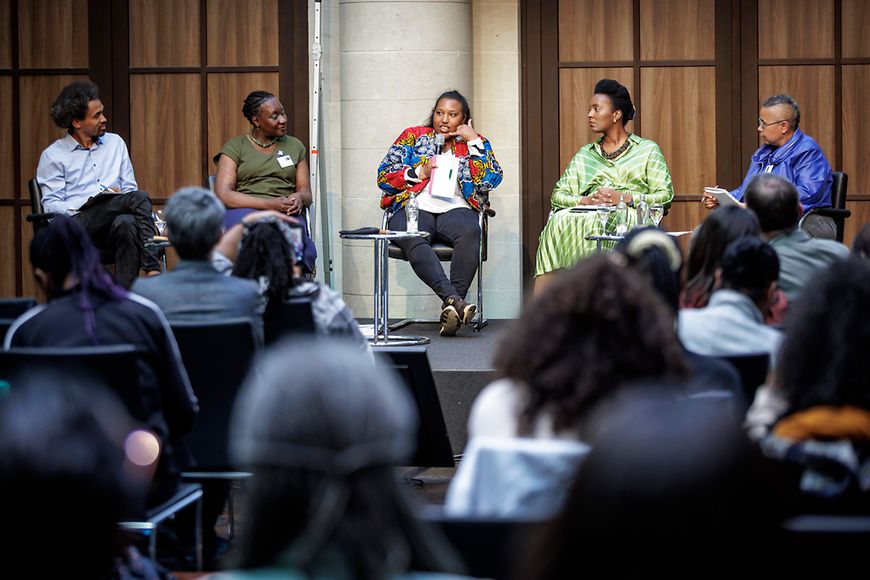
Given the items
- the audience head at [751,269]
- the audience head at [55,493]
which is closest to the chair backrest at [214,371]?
the audience head at [751,269]

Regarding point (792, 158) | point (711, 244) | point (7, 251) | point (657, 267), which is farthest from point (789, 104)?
point (7, 251)

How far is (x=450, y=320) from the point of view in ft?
22.0

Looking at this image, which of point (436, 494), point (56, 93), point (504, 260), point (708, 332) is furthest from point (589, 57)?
point (708, 332)

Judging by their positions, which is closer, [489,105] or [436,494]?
[436,494]

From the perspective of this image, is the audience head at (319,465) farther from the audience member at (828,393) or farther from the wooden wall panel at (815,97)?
the wooden wall panel at (815,97)

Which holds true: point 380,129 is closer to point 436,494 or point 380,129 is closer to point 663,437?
point 436,494

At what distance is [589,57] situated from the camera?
8242mm

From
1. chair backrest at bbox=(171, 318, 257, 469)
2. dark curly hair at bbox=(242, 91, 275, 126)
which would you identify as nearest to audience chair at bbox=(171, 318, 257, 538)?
chair backrest at bbox=(171, 318, 257, 469)

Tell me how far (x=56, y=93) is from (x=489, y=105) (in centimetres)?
274

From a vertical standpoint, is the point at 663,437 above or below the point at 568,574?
above

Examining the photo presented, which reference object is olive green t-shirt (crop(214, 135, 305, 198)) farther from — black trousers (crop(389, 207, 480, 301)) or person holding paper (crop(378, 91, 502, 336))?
black trousers (crop(389, 207, 480, 301))

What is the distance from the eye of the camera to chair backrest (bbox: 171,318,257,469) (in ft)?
11.3

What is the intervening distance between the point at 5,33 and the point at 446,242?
10.8 ft

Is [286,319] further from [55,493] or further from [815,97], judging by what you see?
[815,97]
